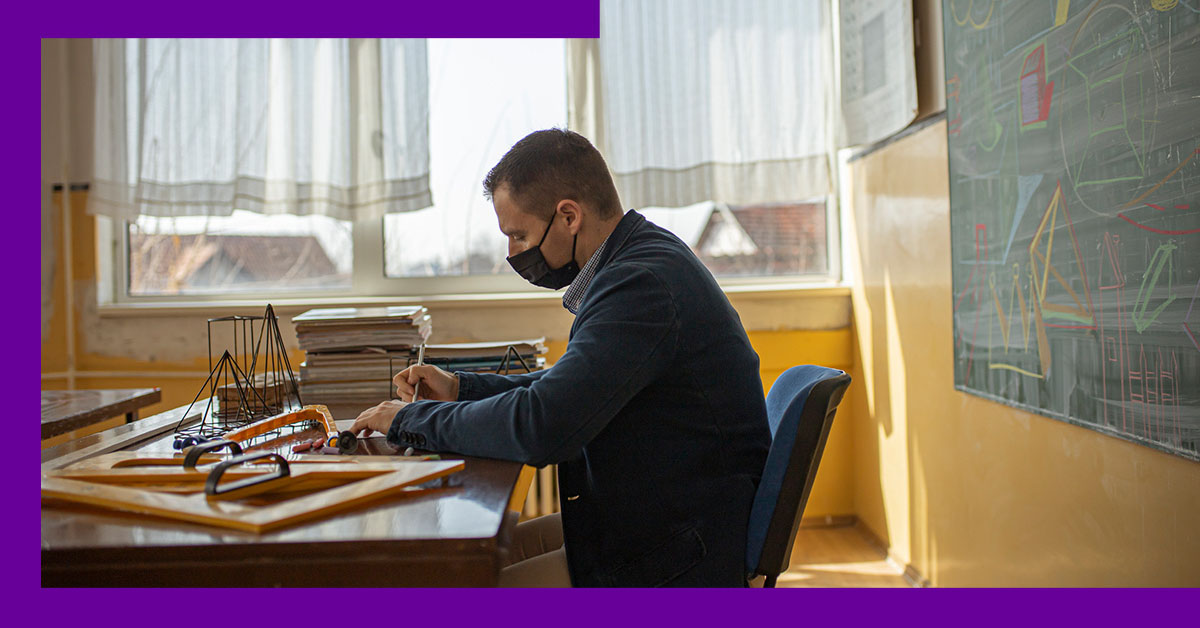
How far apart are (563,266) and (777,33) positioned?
2.18 metres

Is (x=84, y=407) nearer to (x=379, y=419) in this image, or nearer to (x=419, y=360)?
(x=419, y=360)

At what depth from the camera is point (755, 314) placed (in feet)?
10.8

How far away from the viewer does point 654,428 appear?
4.01 ft

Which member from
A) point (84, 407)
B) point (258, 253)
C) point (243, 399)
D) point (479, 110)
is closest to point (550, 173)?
point (243, 399)

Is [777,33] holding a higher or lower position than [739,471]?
higher

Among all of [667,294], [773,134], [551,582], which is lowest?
[551,582]

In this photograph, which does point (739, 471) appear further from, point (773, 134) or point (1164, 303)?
point (773, 134)

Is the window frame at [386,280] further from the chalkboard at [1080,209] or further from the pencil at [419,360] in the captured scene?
the pencil at [419,360]

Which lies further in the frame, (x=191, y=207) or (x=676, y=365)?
(x=191, y=207)

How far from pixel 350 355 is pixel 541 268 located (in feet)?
2.06

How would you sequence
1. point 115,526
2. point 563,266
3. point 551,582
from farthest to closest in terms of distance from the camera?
point 563,266 → point 551,582 → point 115,526

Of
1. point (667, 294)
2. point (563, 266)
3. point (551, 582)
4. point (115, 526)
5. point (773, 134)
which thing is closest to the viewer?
point (115, 526)

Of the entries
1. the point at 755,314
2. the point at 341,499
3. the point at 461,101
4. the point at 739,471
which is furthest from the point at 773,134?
the point at 341,499

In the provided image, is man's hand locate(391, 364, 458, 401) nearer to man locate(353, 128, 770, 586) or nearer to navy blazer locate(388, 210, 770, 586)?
man locate(353, 128, 770, 586)
